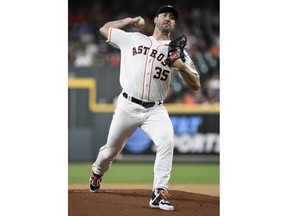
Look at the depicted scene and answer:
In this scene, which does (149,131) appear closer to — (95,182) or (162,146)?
(162,146)

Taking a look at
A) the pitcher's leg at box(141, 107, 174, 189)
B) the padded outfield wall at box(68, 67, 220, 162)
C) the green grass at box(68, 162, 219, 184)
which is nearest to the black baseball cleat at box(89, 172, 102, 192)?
the pitcher's leg at box(141, 107, 174, 189)

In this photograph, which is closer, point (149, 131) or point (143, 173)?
point (149, 131)

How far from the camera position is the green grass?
23.8 feet

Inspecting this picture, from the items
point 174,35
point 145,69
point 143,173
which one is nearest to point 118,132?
point 145,69

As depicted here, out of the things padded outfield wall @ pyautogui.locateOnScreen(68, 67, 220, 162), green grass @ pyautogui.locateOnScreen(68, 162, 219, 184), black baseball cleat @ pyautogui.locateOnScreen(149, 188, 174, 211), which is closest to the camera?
black baseball cleat @ pyautogui.locateOnScreen(149, 188, 174, 211)

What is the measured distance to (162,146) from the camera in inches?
156

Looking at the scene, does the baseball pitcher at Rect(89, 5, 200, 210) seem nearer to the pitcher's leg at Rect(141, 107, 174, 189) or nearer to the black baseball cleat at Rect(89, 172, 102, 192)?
the pitcher's leg at Rect(141, 107, 174, 189)

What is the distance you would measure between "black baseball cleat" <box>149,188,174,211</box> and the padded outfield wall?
497 centimetres

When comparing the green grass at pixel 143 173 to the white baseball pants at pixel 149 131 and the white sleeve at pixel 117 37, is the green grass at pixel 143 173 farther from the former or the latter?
the white sleeve at pixel 117 37

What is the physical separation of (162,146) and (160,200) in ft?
1.29
